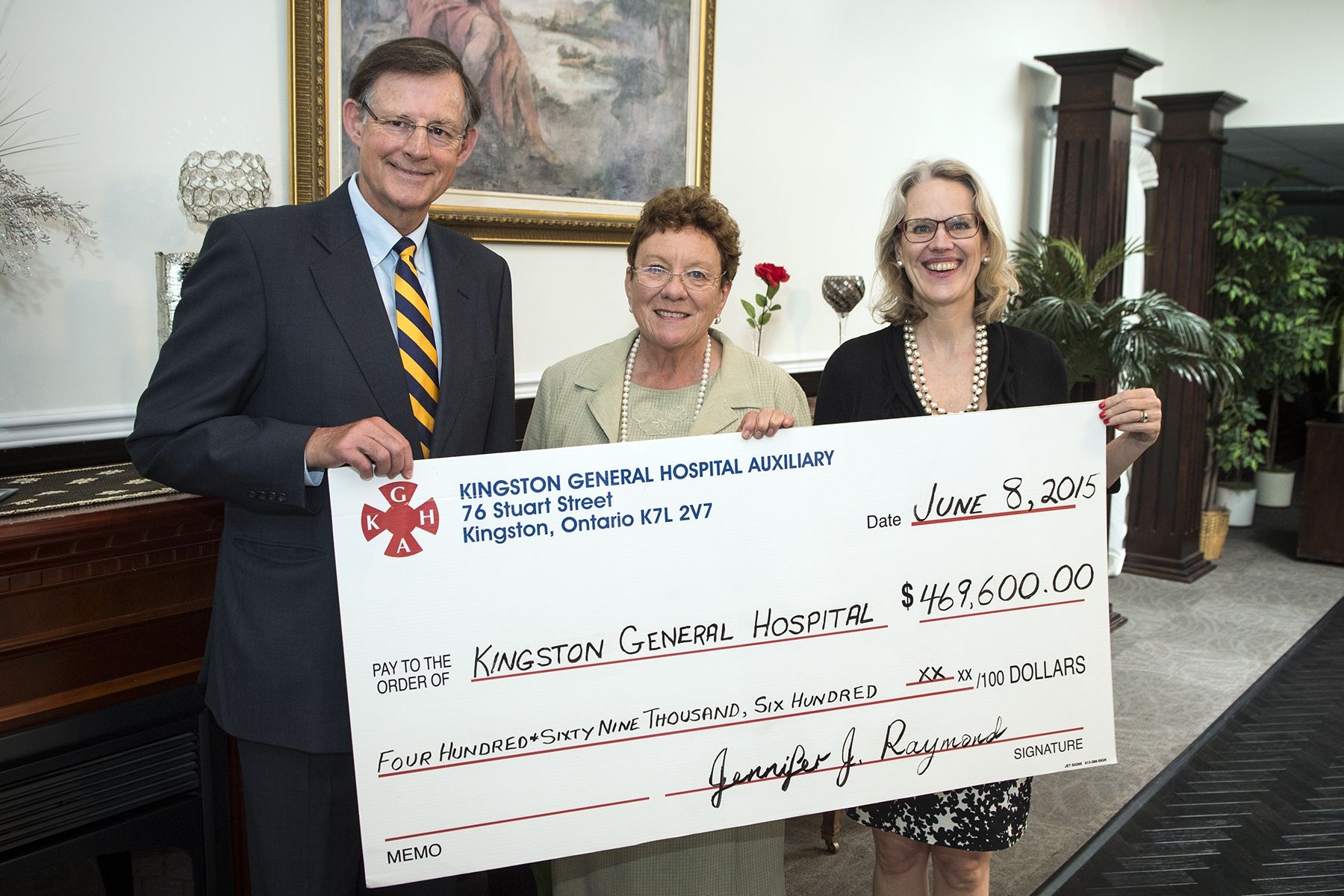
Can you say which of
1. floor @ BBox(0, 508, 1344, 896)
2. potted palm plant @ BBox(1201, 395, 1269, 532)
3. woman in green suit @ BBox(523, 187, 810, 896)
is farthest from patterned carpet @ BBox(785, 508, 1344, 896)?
woman in green suit @ BBox(523, 187, 810, 896)

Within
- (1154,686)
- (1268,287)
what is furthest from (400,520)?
(1268,287)

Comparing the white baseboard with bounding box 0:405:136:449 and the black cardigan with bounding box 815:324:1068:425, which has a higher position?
the black cardigan with bounding box 815:324:1068:425

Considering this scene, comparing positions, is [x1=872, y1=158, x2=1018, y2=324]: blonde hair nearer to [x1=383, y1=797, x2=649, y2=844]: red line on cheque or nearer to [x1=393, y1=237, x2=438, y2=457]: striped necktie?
[x1=393, y1=237, x2=438, y2=457]: striped necktie

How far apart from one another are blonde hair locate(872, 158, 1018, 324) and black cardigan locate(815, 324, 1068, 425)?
4 centimetres

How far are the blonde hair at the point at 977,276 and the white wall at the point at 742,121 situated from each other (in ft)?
5.01

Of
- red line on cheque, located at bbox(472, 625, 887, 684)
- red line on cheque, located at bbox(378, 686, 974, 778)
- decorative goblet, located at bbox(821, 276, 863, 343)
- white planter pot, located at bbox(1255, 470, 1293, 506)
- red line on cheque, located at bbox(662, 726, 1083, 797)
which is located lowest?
white planter pot, located at bbox(1255, 470, 1293, 506)

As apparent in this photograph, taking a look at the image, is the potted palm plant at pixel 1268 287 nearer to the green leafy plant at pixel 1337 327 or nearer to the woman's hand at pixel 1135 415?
the green leafy plant at pixel 1337 327

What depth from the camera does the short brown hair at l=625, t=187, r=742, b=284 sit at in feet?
6.32

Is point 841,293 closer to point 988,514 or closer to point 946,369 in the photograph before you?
point 946,369

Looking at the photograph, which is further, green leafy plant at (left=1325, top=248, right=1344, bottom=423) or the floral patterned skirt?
green leafy plant at (left=1325, top=248, right=1344, bottom=423)

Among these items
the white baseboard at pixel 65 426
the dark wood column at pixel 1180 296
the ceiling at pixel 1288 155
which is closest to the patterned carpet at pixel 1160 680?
the dark wood column at pixel 1180 296

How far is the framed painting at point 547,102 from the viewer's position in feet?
8.95

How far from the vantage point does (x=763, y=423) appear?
1775 millimetres

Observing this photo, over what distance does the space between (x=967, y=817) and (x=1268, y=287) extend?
6.23 meters
